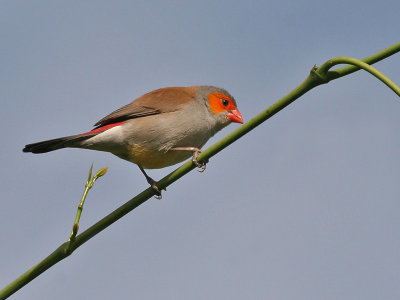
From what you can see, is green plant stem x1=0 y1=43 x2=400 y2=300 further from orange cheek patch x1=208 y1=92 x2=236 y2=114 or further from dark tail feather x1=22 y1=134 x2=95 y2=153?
orange cheek patch x1=208 y1=92 x2=236 y2=114

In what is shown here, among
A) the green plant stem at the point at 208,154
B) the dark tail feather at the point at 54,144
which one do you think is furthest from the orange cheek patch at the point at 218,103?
the green plant stem at the point at 208,154

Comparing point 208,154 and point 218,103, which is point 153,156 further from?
point 208,154

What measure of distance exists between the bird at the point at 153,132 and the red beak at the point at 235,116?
0.59 meters

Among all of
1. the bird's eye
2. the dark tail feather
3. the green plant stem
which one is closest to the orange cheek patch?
the bird's eye

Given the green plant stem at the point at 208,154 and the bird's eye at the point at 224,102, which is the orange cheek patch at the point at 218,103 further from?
the green plant stem at the point at 208,154

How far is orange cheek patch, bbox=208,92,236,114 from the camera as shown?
6625 mm

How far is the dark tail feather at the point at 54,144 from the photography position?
4.61 m

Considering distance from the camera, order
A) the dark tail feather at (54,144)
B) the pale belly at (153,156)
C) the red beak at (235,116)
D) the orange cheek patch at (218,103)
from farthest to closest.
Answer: the red beak at (235,116), the orange cheek patch at (218,103), the pale belly at (153,156), the dark tail feather at (54,144)

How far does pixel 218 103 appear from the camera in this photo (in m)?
6.77

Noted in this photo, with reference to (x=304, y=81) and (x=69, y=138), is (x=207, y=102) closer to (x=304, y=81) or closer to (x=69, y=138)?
(x=69, y=138)

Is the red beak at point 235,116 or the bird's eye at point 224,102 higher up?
the bird's eye at point 224,102

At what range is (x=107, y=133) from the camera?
5.36 metres

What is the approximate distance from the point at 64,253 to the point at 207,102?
406 cm

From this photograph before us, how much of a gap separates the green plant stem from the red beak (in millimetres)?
3792
